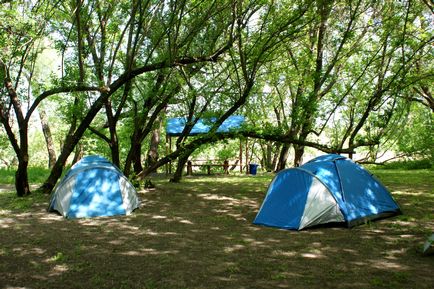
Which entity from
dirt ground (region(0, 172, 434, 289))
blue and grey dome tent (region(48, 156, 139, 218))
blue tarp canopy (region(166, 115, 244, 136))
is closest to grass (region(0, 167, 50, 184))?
blue tarp canopy (region(166, 115, 244, 136))

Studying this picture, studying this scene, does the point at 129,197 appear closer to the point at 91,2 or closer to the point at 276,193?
the point at 276,193

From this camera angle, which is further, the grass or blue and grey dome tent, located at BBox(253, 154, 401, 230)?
the grass

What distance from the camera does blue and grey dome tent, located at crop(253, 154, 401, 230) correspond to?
332 inches

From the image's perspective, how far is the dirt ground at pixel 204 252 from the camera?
5.32 m

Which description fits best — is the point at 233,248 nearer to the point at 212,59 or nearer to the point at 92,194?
the point at 92,194

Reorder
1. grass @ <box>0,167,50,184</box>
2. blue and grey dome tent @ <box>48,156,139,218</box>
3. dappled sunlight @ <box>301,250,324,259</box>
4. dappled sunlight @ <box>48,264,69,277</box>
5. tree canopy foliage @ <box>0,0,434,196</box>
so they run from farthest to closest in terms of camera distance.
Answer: grass @ <box>0,167,50,184</box> < tree canopy foliage @ <box>0,0,434,196</box> < blue and grey dome tent @ <box>48,156,139,218</box> < dappled sunlight @ <box>301,250,324,259</box> < dappled sunlight @ <box>48,264,69,277</box>

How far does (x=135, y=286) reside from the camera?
5.12 meters

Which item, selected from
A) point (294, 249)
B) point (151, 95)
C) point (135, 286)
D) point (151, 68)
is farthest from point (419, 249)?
point (151, 95)

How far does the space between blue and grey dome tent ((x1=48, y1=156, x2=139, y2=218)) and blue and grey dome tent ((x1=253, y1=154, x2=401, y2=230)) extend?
3531 millimetres

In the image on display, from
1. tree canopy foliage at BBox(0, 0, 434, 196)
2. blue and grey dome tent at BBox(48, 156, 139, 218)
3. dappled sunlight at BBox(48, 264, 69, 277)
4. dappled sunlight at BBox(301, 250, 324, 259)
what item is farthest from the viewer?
tree canopy foliage at BBox(0, 0, 434, 196)

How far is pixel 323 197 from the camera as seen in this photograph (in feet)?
27.9

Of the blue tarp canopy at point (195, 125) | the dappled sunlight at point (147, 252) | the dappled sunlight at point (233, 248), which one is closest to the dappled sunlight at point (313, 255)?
the dappled sunlight at point (233, 248)

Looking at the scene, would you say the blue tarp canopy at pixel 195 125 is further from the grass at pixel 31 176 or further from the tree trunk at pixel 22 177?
the tree trunk at pixel 22 177

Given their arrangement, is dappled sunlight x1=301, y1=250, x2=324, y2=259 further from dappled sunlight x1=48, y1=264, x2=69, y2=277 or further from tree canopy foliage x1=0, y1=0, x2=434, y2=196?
tree canopy foliage x1=0, y1=0, x2=434, y2=196
